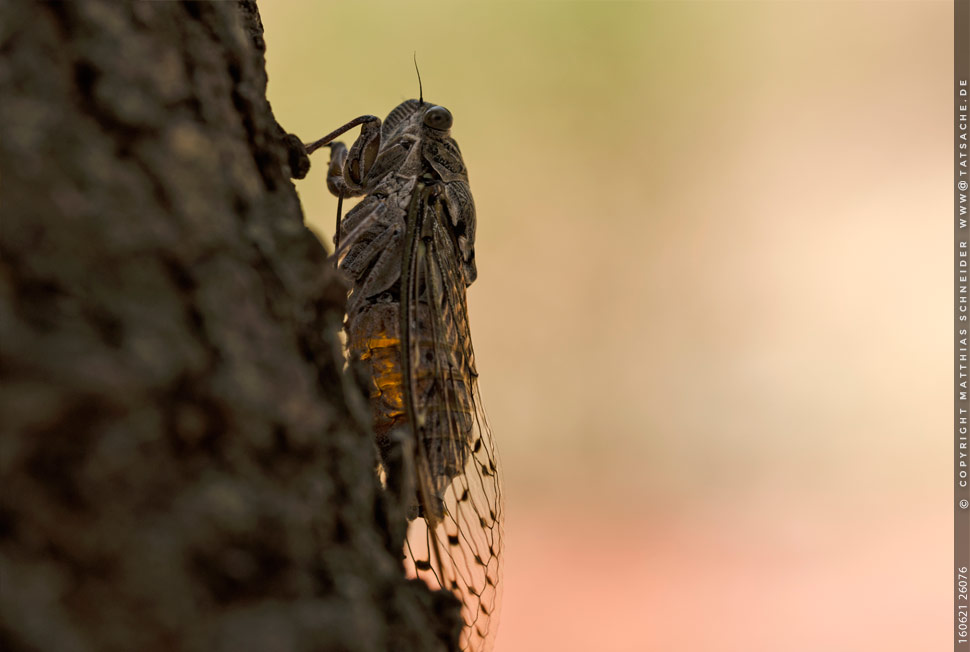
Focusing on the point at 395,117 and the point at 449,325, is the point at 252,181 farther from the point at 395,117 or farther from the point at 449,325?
the point at 395,117

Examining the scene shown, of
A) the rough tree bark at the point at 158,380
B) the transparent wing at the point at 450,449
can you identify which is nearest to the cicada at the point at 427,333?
the transparent wing at the point at 450,449

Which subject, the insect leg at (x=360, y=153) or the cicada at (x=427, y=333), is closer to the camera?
the cicada at (x=427, y=333)

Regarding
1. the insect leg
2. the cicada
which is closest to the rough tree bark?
the cicada

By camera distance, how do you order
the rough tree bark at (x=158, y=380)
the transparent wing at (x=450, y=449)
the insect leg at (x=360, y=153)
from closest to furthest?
the rough tree bark at (x=158, y=380) < the transparent wing at (x=450, y=449) < the insect leg at (x=360, y=153)

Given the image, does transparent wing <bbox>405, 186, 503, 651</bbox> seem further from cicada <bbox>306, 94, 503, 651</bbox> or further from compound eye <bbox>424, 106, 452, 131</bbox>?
compound eye <bbox>424, 106, 452, 131</bbox>

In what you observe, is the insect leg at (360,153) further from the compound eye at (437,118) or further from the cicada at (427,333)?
the compound eye at (437,118)

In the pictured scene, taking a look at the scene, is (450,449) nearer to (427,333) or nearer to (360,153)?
(427,333)

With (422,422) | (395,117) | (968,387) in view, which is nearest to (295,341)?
(422,422)

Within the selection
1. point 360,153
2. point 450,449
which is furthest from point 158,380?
point 360,153

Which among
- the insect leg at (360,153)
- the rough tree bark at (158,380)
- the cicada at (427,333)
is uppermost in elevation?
the insect leg at (360,153)
